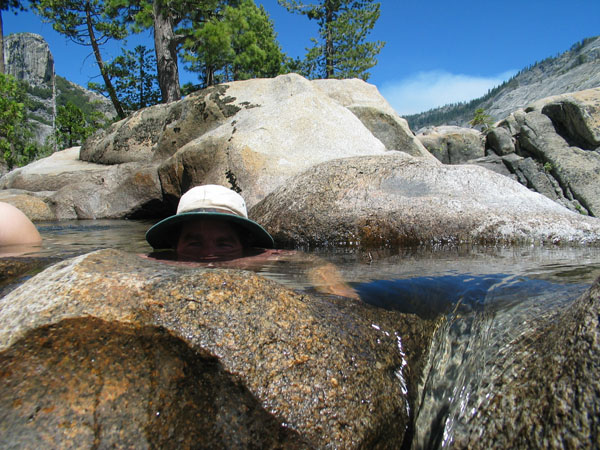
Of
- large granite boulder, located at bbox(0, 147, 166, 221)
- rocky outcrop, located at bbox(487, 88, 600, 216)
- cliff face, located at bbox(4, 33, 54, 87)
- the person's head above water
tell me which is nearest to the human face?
the person's head above water

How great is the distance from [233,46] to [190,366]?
26901 millimetres

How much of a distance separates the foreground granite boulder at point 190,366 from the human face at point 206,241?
1.45 m

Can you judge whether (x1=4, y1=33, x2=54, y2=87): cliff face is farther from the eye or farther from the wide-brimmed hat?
the eye

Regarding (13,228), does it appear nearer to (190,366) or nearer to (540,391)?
(190,366)

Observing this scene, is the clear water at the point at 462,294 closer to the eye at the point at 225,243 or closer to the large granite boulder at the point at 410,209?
the large granite boulder at the point at 410,209

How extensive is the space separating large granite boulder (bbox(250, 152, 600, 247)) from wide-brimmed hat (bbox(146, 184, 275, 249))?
0.80 m

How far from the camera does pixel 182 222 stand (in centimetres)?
315

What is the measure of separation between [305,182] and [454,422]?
3.30 metres

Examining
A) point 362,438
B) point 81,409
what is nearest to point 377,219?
point 362,438

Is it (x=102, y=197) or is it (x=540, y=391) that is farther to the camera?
(x=102, y=197)

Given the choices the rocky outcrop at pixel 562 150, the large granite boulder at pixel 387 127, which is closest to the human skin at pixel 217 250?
the large granite boulder at pixel 387 127

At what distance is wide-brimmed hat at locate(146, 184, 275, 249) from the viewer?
296 centimetres

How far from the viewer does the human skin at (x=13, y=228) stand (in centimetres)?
380

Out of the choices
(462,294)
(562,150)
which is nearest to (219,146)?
(462,294)
